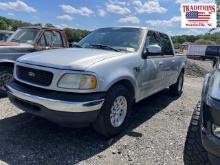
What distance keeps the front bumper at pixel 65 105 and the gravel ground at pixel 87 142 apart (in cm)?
47

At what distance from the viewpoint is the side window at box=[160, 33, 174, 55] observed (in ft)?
22.1

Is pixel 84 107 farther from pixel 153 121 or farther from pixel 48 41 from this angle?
pixel 48 41

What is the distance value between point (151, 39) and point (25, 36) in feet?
11.8

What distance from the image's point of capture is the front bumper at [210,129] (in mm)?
2674

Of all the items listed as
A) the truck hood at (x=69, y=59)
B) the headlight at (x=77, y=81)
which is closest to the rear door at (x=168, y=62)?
the truck hood at (x=69, y=59)

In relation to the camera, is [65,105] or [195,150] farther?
[65,105]

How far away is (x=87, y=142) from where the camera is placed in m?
4.50

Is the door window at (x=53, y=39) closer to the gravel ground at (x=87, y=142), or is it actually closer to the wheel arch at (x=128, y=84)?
the gravel ground at (x=87, y=142)

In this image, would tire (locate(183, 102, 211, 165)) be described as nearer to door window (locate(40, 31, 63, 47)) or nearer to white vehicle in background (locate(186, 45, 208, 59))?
door window (locate(40, 31, 63, 47))

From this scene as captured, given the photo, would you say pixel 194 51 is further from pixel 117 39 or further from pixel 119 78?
pixel 119 78

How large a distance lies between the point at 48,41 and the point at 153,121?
150 inches

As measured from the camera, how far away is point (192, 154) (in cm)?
328

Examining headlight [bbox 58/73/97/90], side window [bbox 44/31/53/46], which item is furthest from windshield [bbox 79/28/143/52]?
side window [bbox 44/31/53/46]

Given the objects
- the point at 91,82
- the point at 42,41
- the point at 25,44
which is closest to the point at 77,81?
the point at 91,82
